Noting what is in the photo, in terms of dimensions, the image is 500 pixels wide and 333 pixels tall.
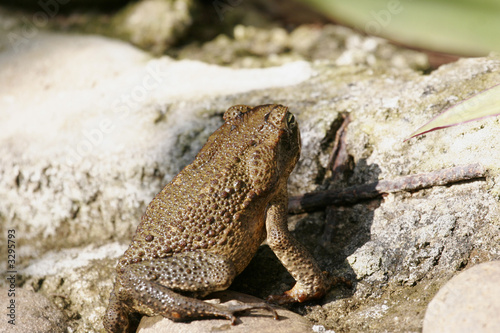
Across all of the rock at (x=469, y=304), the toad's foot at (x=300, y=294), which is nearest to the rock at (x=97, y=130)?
the toad's foot at (x=300, y=294)

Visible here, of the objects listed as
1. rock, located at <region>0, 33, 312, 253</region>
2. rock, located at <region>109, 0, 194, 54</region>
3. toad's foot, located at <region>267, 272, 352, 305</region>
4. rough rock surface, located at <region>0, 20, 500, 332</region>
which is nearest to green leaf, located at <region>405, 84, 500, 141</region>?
rough rock surface, located at <region>0, 20, 500, 332</region>

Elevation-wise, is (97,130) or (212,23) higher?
(212,23)

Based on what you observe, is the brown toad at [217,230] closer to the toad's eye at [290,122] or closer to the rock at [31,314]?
the toad's eye at [290,122]

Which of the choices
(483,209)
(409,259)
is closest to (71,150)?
(409,259)

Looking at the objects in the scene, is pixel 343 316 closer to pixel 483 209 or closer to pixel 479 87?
pixel 483 209

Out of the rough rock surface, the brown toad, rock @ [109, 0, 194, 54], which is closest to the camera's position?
the brown toad

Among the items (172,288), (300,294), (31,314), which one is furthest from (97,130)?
(300,294)

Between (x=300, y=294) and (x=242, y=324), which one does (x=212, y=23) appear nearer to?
(x=300, y=294)

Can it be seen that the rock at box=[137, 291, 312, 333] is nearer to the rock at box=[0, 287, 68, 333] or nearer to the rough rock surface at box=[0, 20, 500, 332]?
the rough rock surface at box=[0, 20, 500, 332]
